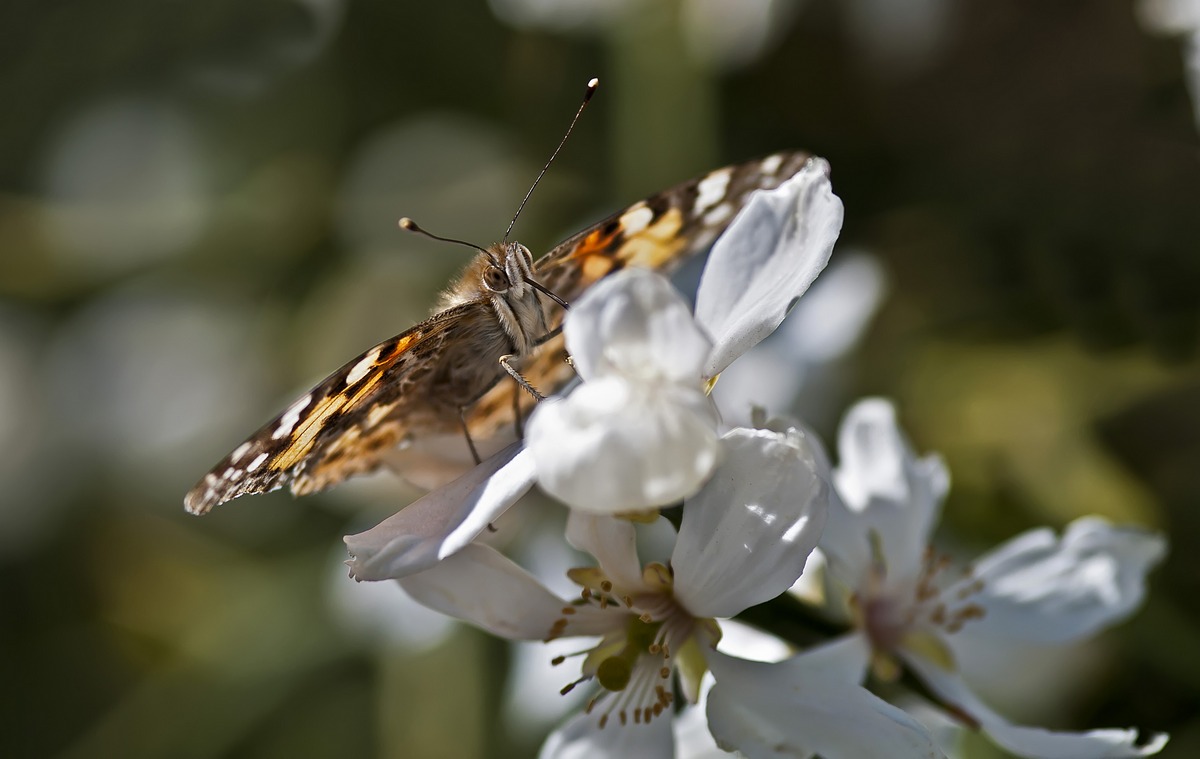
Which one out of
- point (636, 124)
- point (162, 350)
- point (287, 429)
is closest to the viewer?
point (287, 429)

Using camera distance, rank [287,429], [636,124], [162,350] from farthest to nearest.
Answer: [162,350] → [636,124] → [287,429]

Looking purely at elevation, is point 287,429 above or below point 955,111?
above

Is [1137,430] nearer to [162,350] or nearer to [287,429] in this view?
[287,429]

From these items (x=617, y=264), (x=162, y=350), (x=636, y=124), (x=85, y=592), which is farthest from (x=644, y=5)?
(x=85, y=592)

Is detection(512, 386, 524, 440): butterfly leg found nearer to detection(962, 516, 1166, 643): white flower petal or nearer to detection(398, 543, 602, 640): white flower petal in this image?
detection(398, 543, 602, 640): white flower petal

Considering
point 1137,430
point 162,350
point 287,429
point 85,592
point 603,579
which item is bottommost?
point 1137,430

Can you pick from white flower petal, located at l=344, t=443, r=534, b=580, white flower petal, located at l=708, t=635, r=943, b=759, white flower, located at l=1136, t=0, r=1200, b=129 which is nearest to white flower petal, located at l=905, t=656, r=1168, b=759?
white flower petal, located at l=708, t=635, r=943, b=759

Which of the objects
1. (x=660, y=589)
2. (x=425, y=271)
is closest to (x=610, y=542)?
(x=660, y=589)

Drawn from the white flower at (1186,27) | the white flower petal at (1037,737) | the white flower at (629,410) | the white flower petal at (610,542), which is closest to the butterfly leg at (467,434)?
the white flower petal at (610,542)
